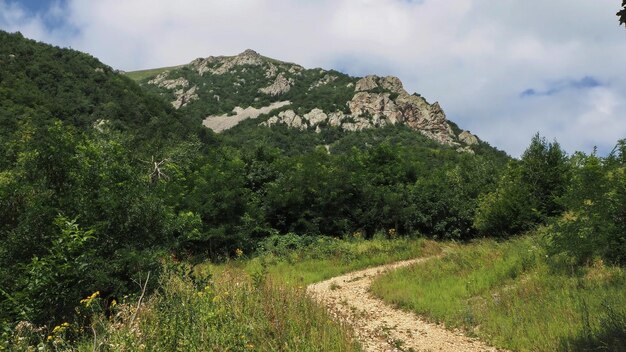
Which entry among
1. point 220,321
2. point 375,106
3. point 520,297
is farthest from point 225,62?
point 220,321

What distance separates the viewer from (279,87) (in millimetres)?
148500

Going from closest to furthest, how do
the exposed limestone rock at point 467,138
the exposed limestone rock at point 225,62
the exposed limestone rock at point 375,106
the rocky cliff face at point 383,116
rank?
the rocky cliff face at point 383,116, the exposed limestone rock at point 375,106, the exposed limestone rock at point 467,138, the exposed limestone rock at point 225,62

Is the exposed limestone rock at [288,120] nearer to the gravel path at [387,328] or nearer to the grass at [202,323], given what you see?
the gravel path at [387,328]

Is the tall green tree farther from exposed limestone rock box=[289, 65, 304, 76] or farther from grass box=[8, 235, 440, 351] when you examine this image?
exposed limestone rock box=[289, 65, 304, 76]

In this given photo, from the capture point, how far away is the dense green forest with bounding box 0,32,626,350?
21.7 ft

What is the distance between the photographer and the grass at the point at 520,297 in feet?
22.2

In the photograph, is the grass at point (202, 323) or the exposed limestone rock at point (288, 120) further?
the exposed limestone rock at point (288, 120)

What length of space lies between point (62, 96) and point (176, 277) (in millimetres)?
66750

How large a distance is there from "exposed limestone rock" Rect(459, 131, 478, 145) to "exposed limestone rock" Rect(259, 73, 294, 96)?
63631 mm

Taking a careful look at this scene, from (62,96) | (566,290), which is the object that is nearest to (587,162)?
(566,290)

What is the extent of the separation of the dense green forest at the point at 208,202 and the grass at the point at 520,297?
930mm

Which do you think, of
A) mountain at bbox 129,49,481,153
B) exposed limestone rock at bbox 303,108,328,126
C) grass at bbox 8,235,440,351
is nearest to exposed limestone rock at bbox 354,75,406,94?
mountain at bbox 129,49,481,153

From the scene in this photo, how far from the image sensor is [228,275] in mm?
8148

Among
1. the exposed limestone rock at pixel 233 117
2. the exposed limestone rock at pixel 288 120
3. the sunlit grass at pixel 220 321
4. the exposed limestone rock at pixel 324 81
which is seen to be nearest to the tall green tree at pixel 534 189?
the sunlit grass at pixel 220 321
